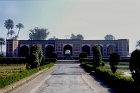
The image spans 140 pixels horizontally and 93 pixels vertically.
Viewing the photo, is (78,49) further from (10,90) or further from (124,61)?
(10,90)

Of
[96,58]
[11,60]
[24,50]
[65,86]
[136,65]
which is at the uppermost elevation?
[24,50]

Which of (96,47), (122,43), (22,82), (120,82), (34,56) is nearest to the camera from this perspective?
(120,82)

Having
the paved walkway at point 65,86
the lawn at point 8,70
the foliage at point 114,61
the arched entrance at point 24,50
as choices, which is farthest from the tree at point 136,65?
the arched entrance at point 24,50

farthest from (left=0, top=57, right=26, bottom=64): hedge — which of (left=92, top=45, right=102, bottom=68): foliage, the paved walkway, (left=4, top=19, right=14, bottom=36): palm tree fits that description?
(left=4, top=19, right=14, bottom=36): palm tree

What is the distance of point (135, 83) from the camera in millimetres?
9102

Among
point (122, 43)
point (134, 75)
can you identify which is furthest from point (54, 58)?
point (134, 75)

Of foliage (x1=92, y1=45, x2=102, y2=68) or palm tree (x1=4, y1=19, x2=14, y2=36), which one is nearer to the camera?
foliage (x1=92, y1=45, x2=102, y2=68)

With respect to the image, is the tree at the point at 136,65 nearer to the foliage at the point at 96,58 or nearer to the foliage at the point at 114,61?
the foliage at the point at 114,61

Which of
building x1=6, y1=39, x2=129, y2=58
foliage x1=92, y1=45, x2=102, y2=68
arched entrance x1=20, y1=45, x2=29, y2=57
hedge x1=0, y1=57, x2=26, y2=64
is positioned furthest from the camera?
arched entrance x1=20, y1=45, x2=29, y2=57

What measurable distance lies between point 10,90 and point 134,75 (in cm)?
880

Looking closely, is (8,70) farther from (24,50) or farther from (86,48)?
(86,48)

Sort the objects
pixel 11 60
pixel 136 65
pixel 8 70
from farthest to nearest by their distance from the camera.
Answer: pixel 11 60
pixel 8 70
pixel 136 65

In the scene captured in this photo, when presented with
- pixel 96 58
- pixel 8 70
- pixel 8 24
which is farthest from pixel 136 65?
pixel 8 24

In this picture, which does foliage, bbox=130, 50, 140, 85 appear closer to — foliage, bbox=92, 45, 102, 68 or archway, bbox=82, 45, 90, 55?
foliage, bbox=92, 45, 102, 68
